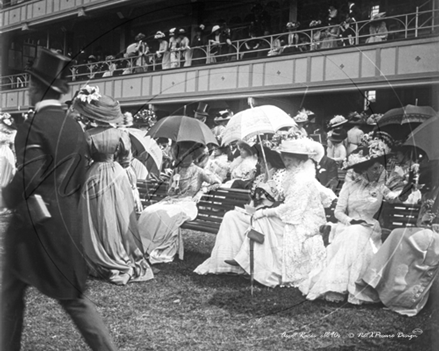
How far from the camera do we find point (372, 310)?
1.99 m

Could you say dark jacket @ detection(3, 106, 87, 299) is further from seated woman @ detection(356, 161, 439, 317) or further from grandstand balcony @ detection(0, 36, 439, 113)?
seated woman @ detection(356, 161, 439, 317)

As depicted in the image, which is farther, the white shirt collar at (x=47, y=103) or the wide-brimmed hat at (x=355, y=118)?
the white shirt collar at (x=47, y=103)

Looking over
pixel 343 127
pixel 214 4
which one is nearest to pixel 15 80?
pixel 214 4

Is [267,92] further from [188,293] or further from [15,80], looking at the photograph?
[15,80]

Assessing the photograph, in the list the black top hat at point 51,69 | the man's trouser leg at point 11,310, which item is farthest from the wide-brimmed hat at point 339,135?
the man's trouser leg at point 11,310

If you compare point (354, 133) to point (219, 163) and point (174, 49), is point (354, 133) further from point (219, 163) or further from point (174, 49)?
point (174, 49)

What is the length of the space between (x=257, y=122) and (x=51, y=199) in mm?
949

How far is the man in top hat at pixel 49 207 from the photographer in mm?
2096

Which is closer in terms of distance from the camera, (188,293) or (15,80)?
(188,293)

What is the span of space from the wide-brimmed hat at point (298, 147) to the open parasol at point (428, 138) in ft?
1.27

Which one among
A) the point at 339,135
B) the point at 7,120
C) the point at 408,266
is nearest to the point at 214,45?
the point at 339,135

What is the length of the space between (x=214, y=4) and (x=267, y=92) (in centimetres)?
47

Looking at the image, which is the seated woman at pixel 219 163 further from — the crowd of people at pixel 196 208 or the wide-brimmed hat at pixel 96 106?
the wide-brimmed hat at pixel 96 106

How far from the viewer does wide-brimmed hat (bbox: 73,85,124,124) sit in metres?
2.15
